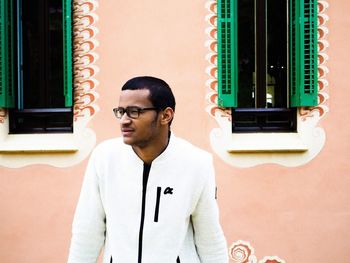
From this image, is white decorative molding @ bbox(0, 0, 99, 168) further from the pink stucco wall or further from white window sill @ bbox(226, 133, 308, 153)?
white window sill @ bbox(226, 133, 308, 153)

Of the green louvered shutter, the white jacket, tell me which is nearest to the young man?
the white jacket

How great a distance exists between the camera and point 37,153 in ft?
16.0

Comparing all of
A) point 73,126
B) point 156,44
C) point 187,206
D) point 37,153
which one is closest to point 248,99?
Result: point 156,44

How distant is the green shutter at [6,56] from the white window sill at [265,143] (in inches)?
78.7

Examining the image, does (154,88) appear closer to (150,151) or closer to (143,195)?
(150,151)

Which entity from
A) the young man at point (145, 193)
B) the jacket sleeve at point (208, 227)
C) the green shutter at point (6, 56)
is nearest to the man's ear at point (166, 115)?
the young man at point (145, 193)

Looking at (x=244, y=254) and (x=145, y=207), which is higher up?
(x=145, y=207)

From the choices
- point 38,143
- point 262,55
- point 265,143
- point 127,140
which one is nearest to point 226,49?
point 262,55

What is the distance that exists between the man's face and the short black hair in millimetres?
16

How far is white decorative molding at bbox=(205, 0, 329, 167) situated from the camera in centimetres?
480

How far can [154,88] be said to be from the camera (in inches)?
83.1

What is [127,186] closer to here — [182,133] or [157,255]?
[157,255]

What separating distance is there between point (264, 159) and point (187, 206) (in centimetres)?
275

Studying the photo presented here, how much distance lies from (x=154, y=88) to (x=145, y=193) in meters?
0.42
